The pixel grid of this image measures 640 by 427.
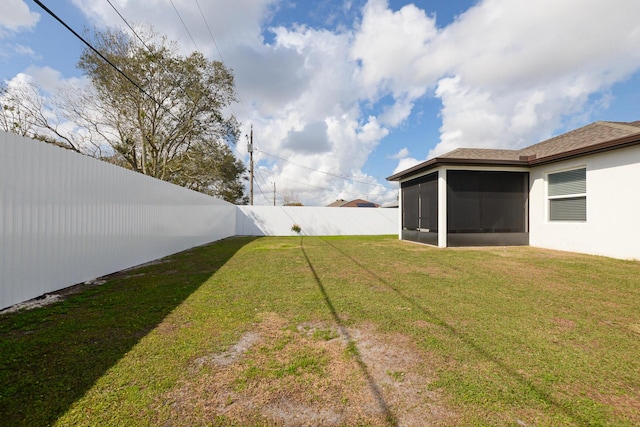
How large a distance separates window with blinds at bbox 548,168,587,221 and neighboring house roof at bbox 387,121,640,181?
2.12 feet

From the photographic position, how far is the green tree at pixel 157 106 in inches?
540

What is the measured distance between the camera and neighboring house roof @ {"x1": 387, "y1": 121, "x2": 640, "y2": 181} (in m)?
7.14

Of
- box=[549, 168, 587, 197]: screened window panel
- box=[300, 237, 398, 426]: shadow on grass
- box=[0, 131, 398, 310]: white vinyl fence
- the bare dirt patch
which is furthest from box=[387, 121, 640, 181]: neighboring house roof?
box=[0, 131, 398, 310]: white vinyl fence

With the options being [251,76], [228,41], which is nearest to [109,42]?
[251,76]

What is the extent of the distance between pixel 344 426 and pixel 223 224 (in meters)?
14.9

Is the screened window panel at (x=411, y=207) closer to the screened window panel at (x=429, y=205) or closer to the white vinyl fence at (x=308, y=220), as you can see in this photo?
the screened window panel at (x=429, y=205)

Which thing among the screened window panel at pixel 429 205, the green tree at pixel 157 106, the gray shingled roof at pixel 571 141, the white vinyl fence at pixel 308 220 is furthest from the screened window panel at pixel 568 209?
the green tree at pixel 157 106

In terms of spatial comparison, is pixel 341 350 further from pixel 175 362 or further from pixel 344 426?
pixel 175 362

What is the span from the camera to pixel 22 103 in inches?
481

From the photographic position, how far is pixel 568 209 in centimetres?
847

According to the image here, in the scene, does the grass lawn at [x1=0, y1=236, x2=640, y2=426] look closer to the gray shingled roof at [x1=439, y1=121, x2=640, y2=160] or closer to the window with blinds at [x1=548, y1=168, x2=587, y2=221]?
the window with blinds at [x1=548, y1=168, x2=587, y2=221]

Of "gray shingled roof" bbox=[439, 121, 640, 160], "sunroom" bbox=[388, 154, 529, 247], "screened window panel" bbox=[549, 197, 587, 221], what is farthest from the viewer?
"sunroom" bbox=[388, 154, 529, 247]

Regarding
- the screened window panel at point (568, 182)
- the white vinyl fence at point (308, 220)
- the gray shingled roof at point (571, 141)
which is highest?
the gray shingled roof at point (571, 141)

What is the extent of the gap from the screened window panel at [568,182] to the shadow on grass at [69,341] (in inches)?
430
